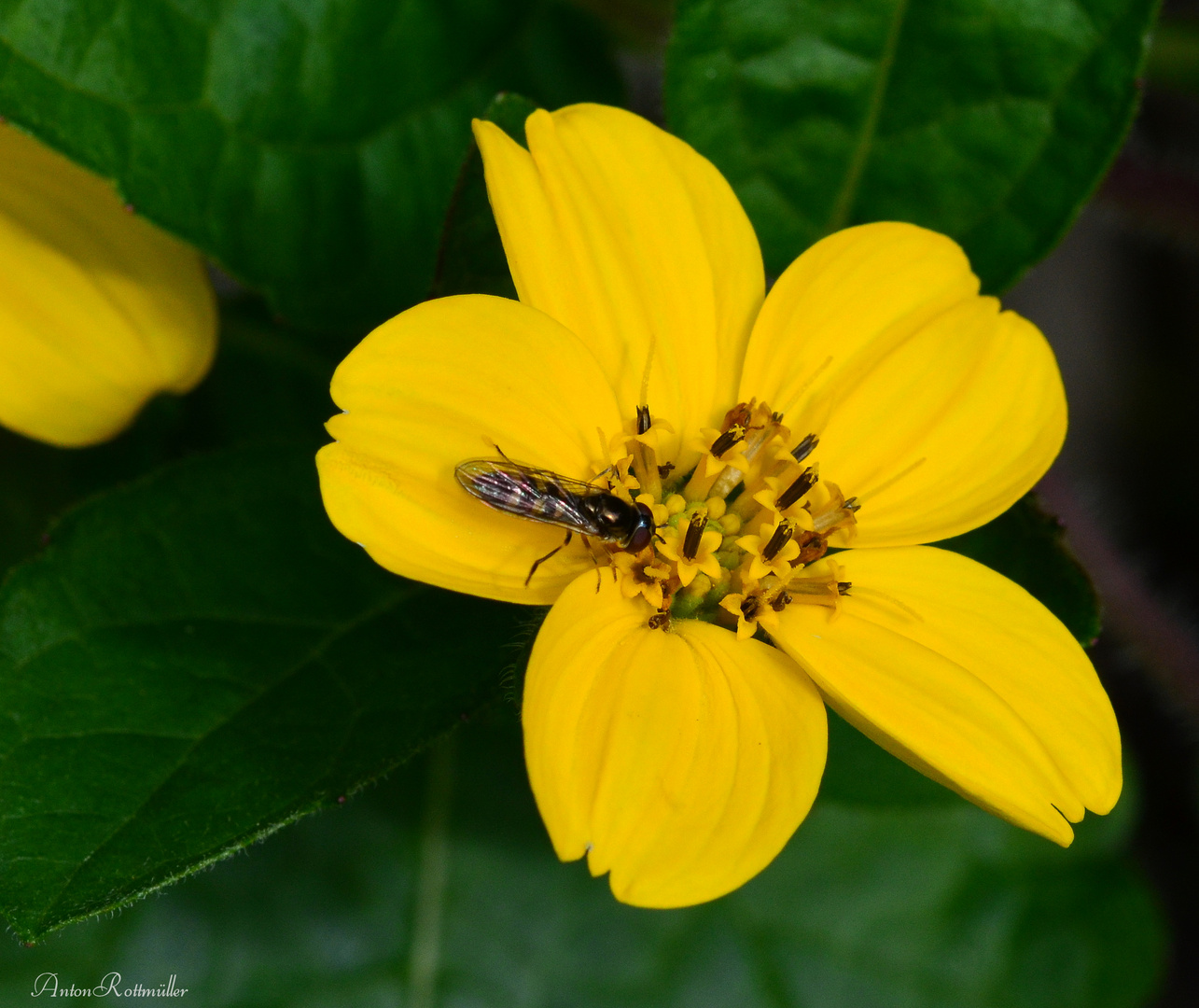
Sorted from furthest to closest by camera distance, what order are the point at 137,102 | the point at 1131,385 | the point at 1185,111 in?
the point at 1131,385
the point at 1185,111
the point at 137,102

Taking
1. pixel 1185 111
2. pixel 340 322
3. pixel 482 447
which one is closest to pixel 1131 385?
pixel 1185 111

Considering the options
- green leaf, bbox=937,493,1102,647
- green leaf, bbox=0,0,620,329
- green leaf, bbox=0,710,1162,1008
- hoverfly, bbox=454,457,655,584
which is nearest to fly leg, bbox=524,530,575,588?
hoverfly, bbox=454,457,655,584

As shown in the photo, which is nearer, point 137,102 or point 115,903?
point 115,903

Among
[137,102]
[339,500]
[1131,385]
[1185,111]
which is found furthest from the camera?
[1131,385]

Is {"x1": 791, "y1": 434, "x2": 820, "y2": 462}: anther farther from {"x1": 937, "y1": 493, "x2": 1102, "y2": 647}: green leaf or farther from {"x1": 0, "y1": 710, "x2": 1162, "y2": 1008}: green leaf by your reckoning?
{"x1": 0, "y1": 710, "x2": 1162, "y2": 1008}: green leaf

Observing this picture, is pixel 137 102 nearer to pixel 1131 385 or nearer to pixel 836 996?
pixel 836 996

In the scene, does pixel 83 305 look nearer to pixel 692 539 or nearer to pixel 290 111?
pixel 290 111

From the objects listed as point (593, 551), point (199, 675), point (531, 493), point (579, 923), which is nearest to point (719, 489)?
point (593, 551)
